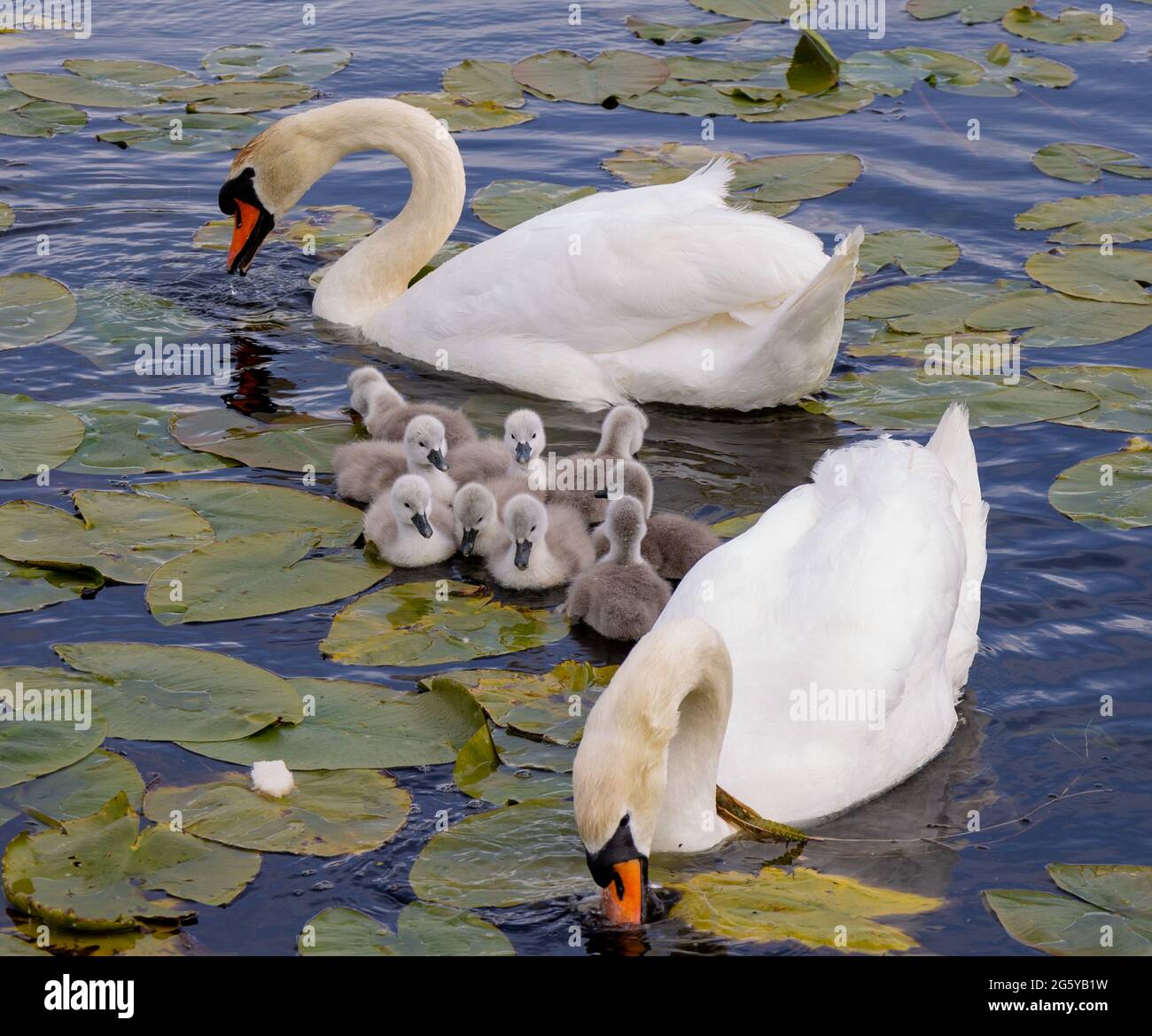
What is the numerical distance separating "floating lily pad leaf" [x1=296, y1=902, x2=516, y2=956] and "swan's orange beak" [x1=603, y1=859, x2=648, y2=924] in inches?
13.8

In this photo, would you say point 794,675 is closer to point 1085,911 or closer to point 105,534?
point 1085,911

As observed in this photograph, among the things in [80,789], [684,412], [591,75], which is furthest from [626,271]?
[591,75]

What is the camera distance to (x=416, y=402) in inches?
347

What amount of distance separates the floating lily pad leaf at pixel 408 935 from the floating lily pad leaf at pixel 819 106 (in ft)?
27.0

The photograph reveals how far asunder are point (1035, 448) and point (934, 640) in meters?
2.71

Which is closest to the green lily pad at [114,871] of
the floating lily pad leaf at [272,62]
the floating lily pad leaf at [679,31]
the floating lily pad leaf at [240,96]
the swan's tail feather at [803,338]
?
the swan's tail feather at [803,338]

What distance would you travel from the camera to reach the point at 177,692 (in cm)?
592

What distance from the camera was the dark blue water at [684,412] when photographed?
17.5 ft

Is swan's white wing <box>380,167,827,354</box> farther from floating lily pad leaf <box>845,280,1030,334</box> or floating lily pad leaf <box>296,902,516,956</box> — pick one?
floating lily pad leaf <box>296,902,516,956</box>

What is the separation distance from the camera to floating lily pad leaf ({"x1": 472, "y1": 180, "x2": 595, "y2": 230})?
34.7ft

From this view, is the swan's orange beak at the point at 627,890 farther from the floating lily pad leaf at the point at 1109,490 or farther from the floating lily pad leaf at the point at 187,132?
the floating lily pad leaf at the point at 187,132

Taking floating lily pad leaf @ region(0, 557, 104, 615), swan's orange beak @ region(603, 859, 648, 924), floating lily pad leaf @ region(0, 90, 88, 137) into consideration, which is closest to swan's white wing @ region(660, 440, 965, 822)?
swan's orange beak @ region(603, 859, 648, 924)

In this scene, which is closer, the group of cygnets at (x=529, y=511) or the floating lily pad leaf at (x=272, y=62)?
the group of cygnets at (x=529, y=511)

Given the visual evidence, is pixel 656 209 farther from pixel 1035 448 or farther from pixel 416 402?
pixel 1035 448
